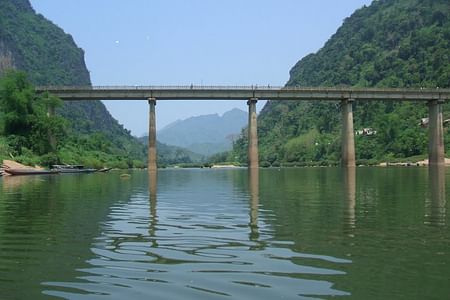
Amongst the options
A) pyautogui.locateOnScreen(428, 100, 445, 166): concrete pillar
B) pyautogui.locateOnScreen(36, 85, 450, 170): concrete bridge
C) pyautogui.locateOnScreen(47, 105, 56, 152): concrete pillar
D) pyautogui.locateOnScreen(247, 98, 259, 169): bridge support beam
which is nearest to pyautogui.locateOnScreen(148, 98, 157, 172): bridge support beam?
pyautogui.locateOnScreen(36, 85, 450, 170): concrete bridge

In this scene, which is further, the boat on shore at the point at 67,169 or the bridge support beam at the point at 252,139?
the bridge support beam at the point at 252,139

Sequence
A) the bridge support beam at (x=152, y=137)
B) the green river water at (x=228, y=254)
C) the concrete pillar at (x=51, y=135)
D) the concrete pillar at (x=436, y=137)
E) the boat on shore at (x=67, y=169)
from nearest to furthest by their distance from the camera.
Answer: the green river water at (x=228, y=254), the boat on shore at (x=67, y=169), the concrete pillar at (x=51, y=135), the bridge support beam at (x=152, y=137), the concrete pillar at (x=436, y=137)

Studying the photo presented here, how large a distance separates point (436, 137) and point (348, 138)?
19623 mm

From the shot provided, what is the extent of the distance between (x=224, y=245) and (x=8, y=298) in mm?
6708

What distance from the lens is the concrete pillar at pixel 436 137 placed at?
387 ft

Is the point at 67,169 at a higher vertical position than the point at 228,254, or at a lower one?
higher

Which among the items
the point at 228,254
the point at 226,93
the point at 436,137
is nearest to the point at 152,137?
the point at 226,93

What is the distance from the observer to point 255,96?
382 ft

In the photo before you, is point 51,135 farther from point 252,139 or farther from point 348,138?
point 348,138

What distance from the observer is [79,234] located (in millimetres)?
17984

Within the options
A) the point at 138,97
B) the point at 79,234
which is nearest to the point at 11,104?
the point at 138,97

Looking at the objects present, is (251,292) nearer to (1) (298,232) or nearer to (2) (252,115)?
(1) (298,232)

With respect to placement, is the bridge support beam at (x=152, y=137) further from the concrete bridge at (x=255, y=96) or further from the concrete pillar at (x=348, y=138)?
the concrete pillar at (x=348, y=138)

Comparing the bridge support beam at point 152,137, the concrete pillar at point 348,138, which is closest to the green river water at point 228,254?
the bridge support beam at point 152,137
